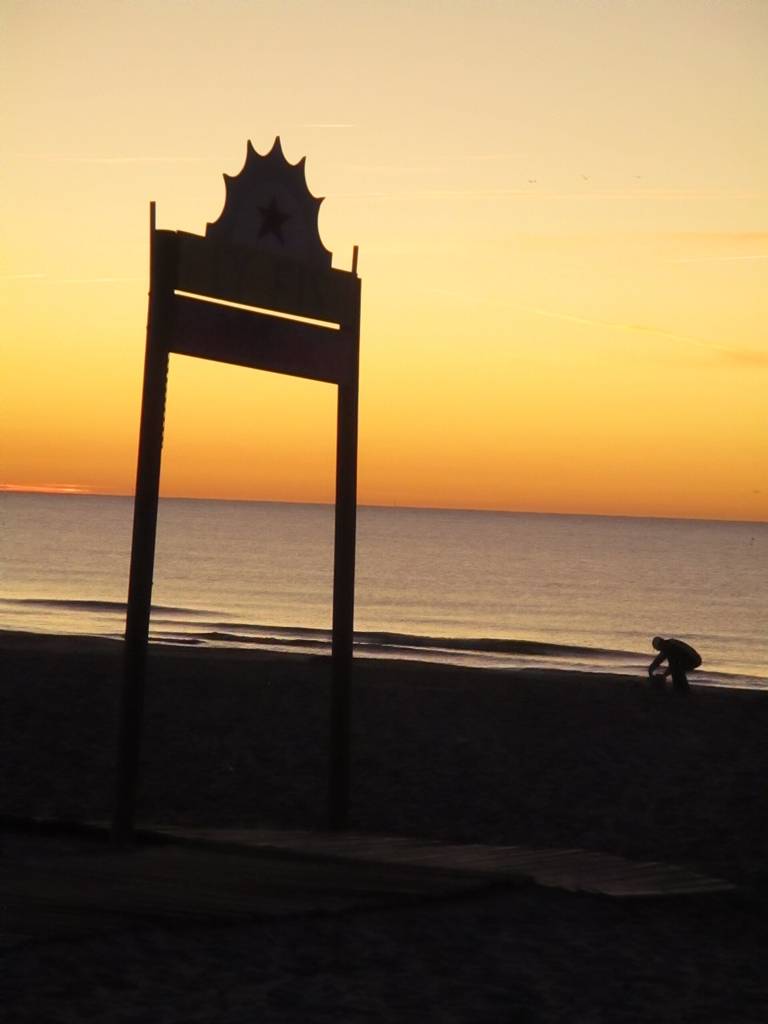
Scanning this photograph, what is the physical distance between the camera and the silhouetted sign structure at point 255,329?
8.04 m

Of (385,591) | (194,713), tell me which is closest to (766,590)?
(385,591)

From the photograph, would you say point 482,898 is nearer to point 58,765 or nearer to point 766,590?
point 58,765

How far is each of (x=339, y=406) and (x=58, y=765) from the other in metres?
5.53

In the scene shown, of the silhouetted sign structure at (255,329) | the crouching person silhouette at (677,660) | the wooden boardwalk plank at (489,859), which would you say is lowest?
the wooden boardwalk plank at (489,859)

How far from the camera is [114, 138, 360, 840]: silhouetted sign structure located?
8.04 metres

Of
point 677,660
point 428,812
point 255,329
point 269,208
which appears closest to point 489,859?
point 428,812

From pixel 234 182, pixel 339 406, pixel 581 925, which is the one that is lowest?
pixel 581 925

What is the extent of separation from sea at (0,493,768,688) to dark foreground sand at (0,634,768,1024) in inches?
574

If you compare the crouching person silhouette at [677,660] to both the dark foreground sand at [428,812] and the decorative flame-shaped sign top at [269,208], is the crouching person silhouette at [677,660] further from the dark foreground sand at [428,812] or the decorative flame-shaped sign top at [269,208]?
the decorative flame-shaped sign top at [269,208]

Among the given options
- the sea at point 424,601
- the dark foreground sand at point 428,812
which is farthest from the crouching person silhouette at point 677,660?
the sea at point 424,601

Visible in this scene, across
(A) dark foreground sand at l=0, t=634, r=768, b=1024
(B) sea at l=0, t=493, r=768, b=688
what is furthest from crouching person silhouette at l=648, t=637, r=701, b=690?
(B) sea at l=0, t=493, r=768, b=688

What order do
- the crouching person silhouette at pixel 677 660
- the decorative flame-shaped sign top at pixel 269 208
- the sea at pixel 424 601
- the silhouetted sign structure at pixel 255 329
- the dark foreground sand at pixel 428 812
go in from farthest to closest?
the sea at pixel 424 601 → the crouching person silhouette at pixel 677 660 → the decorative flame-shaped sign top at pixel 269 208 → the silhouetted sign structure at pixel 255 329 → the dark foreground sand at pixel 428 812

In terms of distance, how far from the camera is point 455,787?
41.0 feet

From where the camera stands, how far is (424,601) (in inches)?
2483
